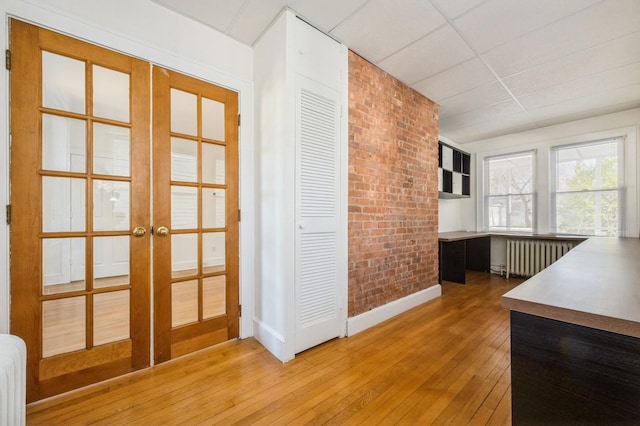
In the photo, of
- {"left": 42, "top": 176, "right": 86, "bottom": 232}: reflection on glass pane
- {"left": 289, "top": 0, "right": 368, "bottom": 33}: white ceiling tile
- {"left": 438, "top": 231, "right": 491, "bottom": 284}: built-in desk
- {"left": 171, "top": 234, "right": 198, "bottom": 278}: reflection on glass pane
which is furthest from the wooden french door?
{"left": 438, "top": 231, "right": 491, "bottom": 284}: built-in desk

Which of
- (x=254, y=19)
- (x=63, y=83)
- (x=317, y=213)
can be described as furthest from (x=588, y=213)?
(x=63, y=83)

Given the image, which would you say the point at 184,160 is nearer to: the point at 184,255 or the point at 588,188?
the point at 184,255

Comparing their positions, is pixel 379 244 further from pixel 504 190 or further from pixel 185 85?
pixel 504 190

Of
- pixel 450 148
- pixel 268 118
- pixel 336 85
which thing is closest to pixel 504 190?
pixel 450 148

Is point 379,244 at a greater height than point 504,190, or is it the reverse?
point 504,190

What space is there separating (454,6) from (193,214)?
2702 mm

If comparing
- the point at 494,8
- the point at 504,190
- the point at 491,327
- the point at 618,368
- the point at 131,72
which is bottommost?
the point at 491,327

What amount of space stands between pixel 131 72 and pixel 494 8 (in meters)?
2.85

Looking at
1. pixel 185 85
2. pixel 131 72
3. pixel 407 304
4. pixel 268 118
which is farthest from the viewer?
pixel 407 304

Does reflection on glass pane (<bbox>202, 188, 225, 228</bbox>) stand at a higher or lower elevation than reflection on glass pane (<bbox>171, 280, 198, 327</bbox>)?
higher

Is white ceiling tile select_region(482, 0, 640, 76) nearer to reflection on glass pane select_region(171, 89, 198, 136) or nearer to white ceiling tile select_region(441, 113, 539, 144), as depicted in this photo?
white ceiling tile select_region(441, 113, 539, 144)

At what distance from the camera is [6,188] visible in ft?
4.97

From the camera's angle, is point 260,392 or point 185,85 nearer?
point 260,392

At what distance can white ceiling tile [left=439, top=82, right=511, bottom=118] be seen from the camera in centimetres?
330
